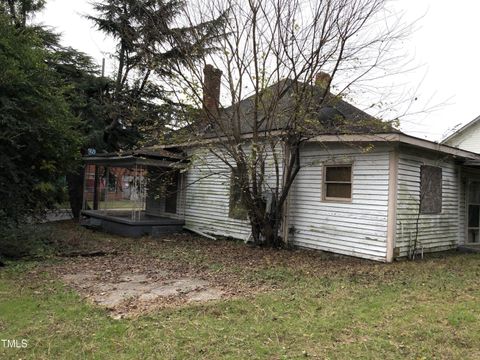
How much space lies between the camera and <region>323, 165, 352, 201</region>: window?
9.83 m

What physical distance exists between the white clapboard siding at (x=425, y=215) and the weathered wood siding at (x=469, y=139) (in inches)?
402

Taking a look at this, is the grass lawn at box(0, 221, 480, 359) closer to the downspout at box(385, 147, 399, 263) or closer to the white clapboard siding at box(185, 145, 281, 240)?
the downspout at box(385, 147, 399, 263)

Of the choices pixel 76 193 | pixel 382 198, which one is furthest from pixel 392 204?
pixel 76 193

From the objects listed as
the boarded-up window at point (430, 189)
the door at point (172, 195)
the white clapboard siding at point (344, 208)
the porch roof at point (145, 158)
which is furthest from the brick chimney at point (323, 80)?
the door at point (172, 195)

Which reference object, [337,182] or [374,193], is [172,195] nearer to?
[337,182]

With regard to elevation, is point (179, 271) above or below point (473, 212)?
below

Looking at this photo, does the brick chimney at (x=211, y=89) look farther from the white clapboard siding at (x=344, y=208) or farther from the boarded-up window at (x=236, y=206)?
the white clapboard siding at (x=344, y=208)

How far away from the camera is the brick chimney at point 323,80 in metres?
9.68

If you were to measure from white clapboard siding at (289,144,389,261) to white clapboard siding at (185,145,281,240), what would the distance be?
1.22 m

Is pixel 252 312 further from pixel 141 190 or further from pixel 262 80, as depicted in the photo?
pixel 141 190

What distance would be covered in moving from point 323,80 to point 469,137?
13953mm

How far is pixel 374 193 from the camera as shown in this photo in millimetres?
9211

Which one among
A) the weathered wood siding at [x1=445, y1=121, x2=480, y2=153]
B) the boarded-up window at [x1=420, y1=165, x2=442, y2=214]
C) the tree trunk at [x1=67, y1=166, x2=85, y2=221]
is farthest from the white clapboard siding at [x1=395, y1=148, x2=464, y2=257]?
the tree trunk at [x1=67, y1=166, x2=85, y2=221]

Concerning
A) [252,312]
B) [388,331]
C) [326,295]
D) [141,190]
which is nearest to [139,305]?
[252,312]
